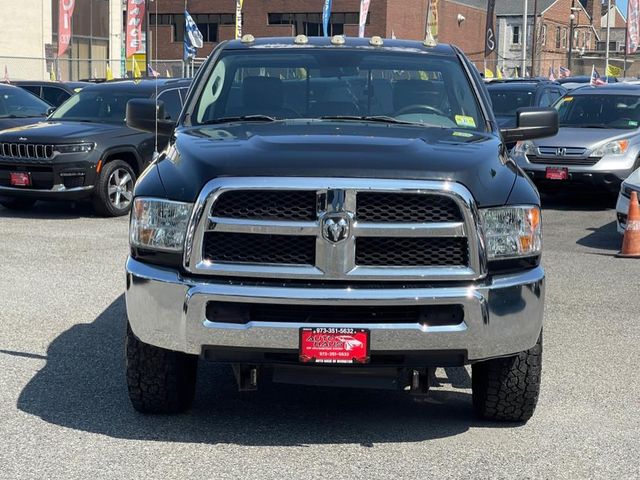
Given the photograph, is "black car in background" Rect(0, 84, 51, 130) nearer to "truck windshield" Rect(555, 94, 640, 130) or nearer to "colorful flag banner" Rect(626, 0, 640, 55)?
"truck windshield" Rect(555, 94, 640, 130)

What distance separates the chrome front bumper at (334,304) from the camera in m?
4.97

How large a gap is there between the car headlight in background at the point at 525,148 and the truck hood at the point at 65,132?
5613 mm

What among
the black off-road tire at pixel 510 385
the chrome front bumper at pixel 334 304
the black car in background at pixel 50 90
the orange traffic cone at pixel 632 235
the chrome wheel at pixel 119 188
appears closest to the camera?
the chrome front bumper at pixel 334 304

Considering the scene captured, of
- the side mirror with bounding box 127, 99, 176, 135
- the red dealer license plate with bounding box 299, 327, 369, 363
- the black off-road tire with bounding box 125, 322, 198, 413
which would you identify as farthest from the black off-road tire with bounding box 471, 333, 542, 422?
the side mirror with bounding box 127, 99, 176, 135

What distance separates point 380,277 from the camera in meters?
5.02

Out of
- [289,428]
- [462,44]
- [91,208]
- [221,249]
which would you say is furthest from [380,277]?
[462,44]

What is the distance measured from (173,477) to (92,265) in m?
6.18

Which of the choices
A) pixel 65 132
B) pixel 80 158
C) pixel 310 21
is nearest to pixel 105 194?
pixel 80 158

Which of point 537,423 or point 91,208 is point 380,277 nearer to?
point 537,423

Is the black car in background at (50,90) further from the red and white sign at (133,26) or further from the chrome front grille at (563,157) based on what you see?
the red and white sign at (133,26)

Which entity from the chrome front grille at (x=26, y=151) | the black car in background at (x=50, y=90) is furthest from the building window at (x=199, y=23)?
the chrome front grille at (x=26, y=151)

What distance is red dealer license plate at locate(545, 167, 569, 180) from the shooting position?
630 inches

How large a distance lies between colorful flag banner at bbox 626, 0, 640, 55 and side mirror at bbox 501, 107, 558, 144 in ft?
150

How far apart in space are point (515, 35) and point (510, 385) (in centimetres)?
8848
